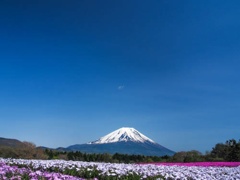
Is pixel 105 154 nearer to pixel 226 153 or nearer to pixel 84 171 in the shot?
pixel 226 153

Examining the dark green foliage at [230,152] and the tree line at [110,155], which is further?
the dark green foliage at [230,152]

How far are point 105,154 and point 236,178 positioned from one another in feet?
67.0

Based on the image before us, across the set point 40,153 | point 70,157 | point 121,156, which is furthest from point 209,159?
point 40,153

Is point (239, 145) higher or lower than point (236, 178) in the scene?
higher

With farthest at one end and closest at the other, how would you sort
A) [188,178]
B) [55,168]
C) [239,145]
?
[239,145] → [55,168] → [188,178]

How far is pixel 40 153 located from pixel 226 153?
1847 cm

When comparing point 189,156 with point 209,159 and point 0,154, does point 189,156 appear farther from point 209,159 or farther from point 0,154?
point 0,154

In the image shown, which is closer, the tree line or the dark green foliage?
the tree line

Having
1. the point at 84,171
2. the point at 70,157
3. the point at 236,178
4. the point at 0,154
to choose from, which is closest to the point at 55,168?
the point at 84,171

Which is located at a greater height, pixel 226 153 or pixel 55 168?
pixel 226 153

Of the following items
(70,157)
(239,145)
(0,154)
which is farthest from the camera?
(239,145)

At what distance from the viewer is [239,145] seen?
103 ft

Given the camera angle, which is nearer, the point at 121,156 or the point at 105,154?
the point at 105,154

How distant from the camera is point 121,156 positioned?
1319 inches
